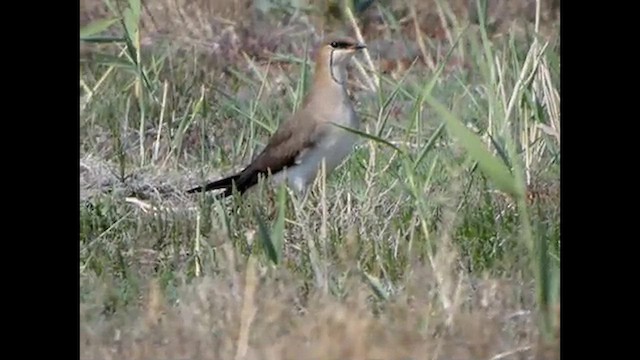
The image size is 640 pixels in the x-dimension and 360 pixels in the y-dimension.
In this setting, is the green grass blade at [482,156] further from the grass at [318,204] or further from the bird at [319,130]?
the bird at [319,130]

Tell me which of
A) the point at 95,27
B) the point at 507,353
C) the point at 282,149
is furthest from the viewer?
the point at 282,149

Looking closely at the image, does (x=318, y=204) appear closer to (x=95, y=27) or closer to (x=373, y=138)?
(x=373, y=138)

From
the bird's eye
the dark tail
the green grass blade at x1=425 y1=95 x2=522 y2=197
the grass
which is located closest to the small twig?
the grass

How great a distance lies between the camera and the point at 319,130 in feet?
16.0

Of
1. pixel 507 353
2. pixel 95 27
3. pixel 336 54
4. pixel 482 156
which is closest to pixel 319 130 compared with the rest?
pixel 336 54

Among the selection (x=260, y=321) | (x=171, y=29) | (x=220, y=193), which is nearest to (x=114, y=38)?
(x=171, y=29)

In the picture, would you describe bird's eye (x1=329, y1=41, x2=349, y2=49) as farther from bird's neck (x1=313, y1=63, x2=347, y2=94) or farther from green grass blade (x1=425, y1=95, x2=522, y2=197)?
green grass blade (x1=425, y1=95, x2=522, y2=197)

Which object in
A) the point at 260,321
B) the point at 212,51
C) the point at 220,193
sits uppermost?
the point at 212,51

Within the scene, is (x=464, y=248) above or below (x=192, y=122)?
below

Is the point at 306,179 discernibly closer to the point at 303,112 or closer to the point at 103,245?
the point at 303,112

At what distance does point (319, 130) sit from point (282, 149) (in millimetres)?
118

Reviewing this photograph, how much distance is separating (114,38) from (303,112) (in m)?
0.52

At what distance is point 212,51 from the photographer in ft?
15.7
